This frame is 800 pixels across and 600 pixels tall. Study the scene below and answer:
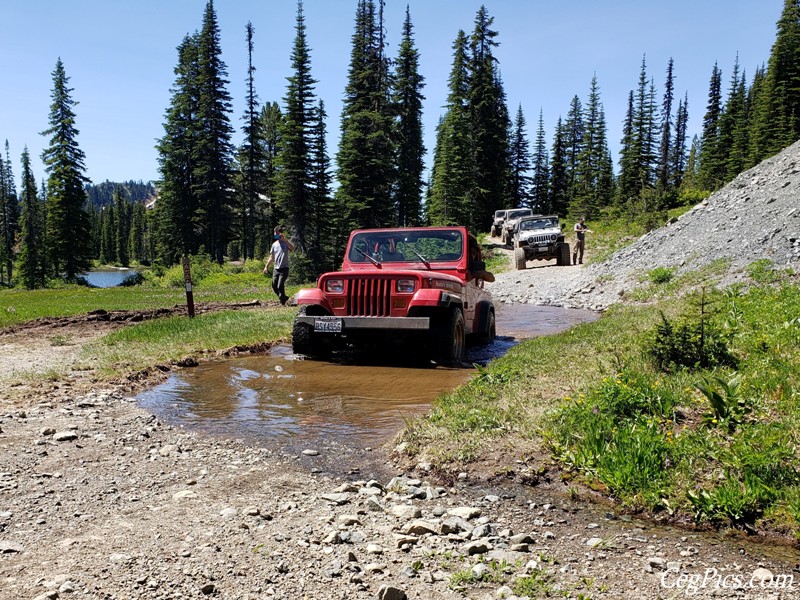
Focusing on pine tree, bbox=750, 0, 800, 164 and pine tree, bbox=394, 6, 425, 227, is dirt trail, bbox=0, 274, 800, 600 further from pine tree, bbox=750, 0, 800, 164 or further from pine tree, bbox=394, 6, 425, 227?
pine tree, bbox=750, 0, 800, 164

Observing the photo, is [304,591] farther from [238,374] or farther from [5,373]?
[5,373]

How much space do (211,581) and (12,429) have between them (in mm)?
3720

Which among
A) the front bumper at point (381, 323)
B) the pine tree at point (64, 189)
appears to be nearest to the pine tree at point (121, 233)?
the pine tree at point (64, 189)

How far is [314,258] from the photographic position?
34156 mm

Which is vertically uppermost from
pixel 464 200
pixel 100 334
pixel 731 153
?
pixel 731 153

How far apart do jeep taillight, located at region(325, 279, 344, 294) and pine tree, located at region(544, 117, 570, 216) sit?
241ft

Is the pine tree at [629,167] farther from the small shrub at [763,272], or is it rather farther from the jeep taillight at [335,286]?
the jeep taillight at [335,286]

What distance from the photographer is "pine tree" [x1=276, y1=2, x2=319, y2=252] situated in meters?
A: 37.5

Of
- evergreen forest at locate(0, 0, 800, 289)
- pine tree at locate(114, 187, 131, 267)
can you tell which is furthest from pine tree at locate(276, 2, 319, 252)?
pine tree at locate(114, 187, 131, 267)

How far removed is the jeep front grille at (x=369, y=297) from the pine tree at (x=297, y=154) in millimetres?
29195

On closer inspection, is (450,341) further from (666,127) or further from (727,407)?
(666,127)

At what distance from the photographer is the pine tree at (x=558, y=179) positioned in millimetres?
78438

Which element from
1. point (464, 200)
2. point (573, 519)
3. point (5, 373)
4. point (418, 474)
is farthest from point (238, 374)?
point (464, 200)

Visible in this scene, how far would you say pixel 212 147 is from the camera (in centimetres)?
4806
